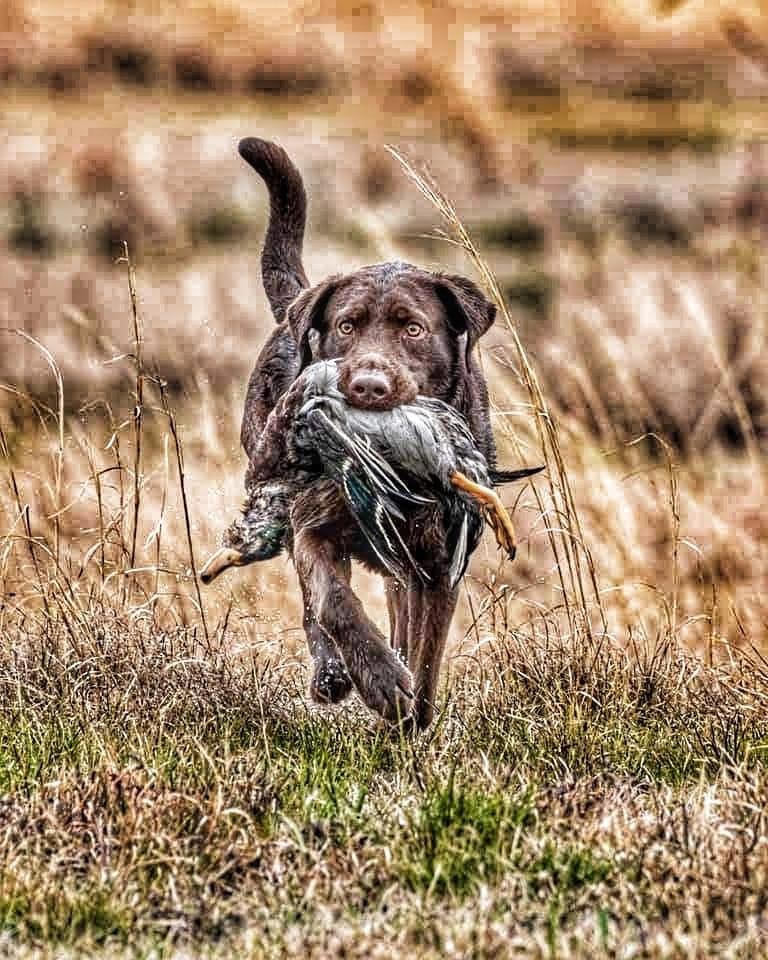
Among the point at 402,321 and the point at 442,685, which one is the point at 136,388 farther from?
the point at 442,685

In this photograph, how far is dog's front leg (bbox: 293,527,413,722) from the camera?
4449mm

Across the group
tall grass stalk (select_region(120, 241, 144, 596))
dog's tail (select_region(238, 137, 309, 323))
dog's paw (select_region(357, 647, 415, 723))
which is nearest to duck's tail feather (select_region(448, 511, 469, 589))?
dog's paw (select_region(357, 647, 415, 723))

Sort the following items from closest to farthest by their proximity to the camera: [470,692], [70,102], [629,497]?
[470,692] → [629,497] → [70,102]

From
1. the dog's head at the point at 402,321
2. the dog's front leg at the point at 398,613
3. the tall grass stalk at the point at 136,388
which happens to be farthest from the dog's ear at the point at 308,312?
the dog's front leg at the point at 398,613

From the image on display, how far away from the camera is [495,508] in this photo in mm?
4324

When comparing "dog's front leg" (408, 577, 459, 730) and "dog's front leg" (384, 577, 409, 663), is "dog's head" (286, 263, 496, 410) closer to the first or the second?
"dog's front leg" (408, 577, 459, 730)

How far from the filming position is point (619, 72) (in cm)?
1623

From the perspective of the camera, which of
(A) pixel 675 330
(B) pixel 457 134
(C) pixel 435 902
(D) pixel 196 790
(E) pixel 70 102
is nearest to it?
(C) pixel 435 902

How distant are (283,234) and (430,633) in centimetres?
181

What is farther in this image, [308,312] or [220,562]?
[308,312]

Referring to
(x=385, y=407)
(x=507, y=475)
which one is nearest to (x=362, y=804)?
(x=385, y=407)

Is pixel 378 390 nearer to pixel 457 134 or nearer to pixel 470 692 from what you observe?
pixel 470 692

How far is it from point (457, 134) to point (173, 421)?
33.6ft

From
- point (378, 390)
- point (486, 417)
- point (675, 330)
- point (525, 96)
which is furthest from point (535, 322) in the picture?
point (378, 390)
